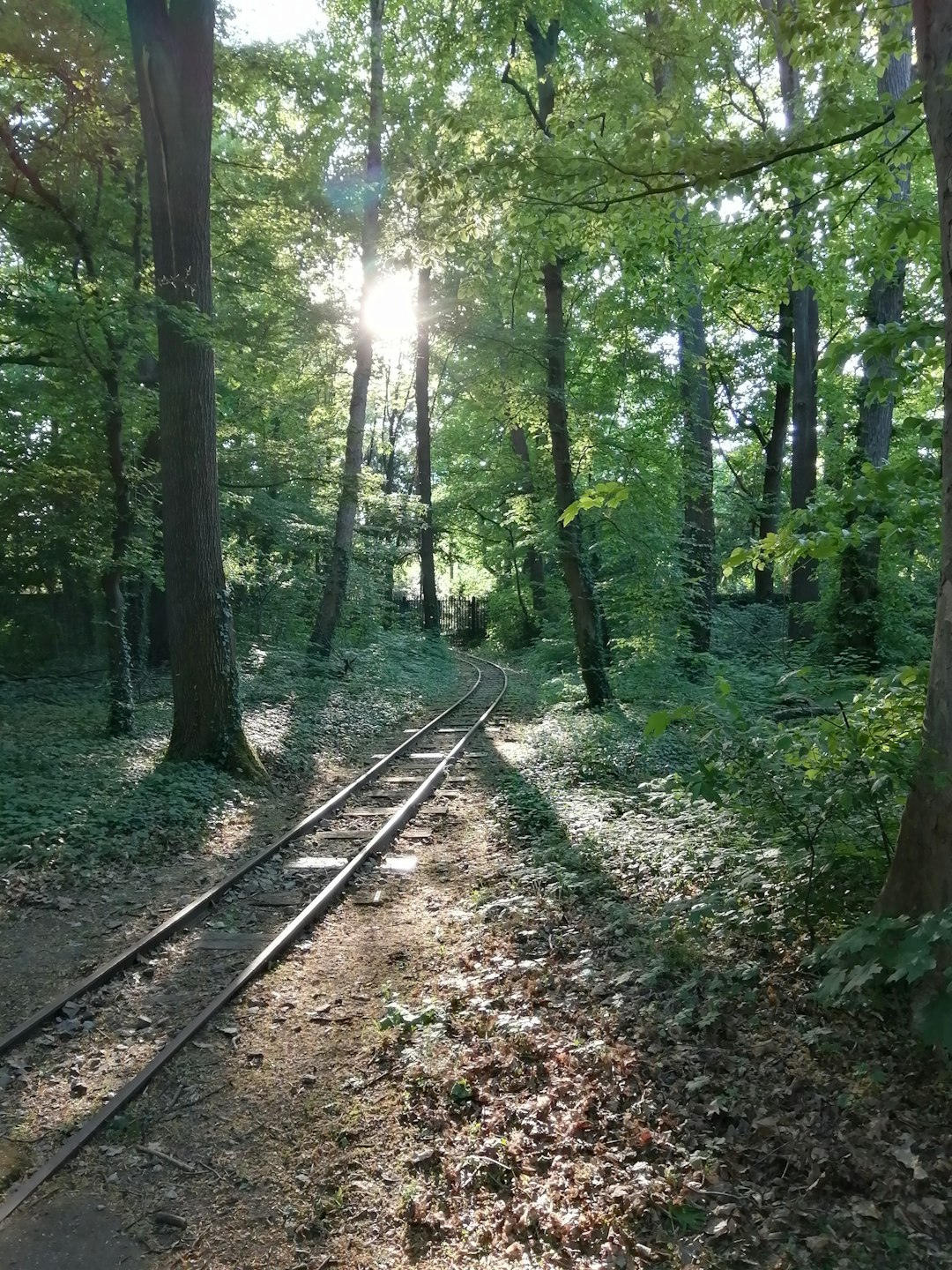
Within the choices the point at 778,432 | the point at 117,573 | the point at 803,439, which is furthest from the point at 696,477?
the point at 117,573

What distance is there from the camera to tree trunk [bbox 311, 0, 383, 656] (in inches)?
693

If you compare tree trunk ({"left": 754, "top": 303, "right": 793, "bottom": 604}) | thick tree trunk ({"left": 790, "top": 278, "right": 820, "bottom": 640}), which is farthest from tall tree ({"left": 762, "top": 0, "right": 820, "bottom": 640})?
tree trunk ({"left": 754, "top": 303, "right": 793, "bottom": 604})

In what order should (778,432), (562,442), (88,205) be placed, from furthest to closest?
(778,432), (562,442), (88,205)

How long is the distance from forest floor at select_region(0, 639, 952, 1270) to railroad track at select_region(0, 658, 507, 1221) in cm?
15

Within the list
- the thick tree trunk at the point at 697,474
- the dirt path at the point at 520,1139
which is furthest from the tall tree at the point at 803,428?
the dirt path at the point at 520,1139

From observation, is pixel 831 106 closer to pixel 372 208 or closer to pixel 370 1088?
pixel 370 1088

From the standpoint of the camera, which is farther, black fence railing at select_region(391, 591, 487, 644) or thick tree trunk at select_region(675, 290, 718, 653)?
black fence railing at select_region(391, 591, 487, 644)

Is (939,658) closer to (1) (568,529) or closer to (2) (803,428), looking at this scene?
(1) (568,529)

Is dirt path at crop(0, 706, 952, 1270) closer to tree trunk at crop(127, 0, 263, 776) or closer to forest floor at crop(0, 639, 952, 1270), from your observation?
forest floor at crop(0, 639, 952, 1270)

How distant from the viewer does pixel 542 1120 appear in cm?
371

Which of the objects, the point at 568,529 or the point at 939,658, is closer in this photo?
the point at 939,658

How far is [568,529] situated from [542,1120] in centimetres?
1141

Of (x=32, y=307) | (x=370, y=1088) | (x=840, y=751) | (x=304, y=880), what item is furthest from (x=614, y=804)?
(x=32, y=307)

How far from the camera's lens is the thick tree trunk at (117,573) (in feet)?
38.3
